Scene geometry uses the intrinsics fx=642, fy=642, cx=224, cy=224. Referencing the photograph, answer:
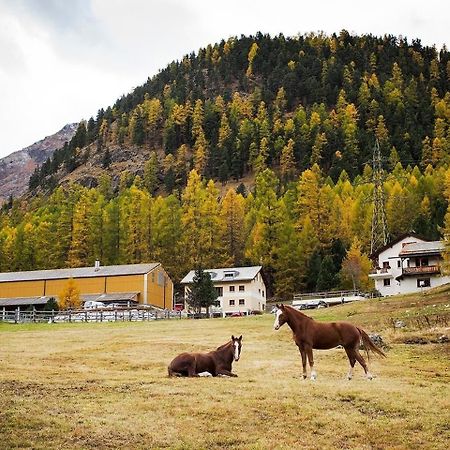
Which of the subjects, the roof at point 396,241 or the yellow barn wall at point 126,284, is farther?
the yellow barn wall at point 126,284

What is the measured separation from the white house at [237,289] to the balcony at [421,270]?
762 inches

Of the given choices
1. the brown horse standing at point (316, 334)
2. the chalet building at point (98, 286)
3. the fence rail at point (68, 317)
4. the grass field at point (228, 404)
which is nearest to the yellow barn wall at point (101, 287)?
the chalet building at point (98, 286)

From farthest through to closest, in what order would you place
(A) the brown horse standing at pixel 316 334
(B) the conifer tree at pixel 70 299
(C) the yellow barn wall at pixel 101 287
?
(C) the yellow barn wall at pixel 101 287
(B) the conifer tree at pixel 70 299
(A) the brown horse standing at pixel 316 334

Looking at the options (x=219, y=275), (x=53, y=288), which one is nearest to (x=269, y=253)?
(x=219, y=275)

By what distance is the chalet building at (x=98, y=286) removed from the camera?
8312cm

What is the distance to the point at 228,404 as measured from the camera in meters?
14.4

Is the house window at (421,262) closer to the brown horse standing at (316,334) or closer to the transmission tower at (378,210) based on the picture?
the transmission tower at (378,210)

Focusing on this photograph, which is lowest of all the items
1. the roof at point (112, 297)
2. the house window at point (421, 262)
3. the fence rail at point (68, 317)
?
the fence rail at point (68, 317)

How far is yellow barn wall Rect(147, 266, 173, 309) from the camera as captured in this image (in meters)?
84.2

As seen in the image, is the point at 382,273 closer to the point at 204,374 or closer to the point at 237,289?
the point at 237,289

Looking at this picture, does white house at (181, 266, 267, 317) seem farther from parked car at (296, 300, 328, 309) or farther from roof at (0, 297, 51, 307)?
roof at (0, 297, 51, 307)

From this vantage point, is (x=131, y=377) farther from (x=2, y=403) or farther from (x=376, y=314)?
(x=376, y=314)

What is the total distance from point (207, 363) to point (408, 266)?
5963 centimetres

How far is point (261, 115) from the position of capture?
199 m
